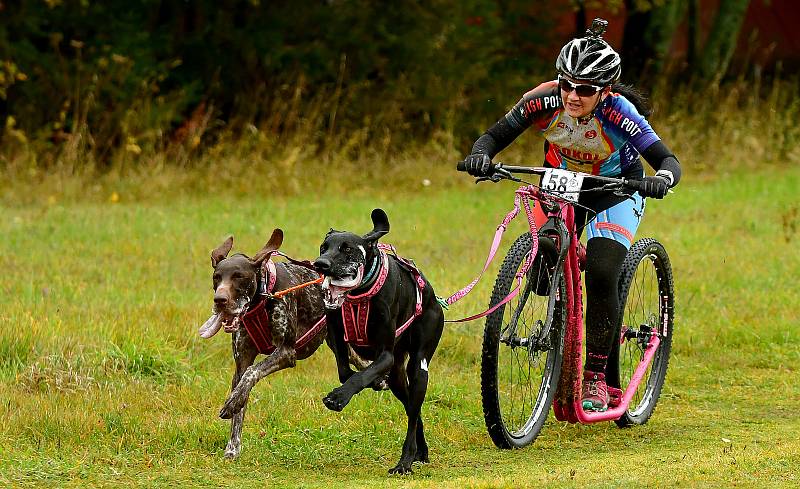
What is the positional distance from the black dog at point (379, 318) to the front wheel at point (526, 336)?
1.03ft

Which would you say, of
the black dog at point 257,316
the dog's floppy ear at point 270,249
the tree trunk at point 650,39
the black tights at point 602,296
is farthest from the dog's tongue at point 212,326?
the tree trunk at point 650,39

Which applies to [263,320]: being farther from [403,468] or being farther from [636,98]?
[636,98]

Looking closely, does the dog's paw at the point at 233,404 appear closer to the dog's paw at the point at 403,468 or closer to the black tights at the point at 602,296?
the dog's paw at the point at 403,468

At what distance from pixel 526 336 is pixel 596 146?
1077 millimetres

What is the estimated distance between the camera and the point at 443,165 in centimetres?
1867

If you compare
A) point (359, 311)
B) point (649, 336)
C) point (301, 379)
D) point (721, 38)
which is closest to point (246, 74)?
point (721, 38)

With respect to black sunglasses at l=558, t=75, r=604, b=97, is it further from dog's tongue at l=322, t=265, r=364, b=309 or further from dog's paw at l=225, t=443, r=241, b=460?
dog's paw at l=225, t=443, r=241, b=460

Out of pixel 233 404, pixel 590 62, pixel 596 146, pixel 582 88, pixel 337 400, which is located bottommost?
Answer: pixel 233 404

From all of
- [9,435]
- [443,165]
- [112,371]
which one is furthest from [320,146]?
[9,435]

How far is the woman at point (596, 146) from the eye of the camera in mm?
7176

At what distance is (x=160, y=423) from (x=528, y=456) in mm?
Result: 2019

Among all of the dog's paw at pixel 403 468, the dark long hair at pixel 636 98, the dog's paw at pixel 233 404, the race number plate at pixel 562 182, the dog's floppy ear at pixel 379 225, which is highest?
the dark long hair at pixel 636 98

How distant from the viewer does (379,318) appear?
6.50 metres

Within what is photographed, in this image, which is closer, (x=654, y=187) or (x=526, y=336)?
(x=654, y=187)
